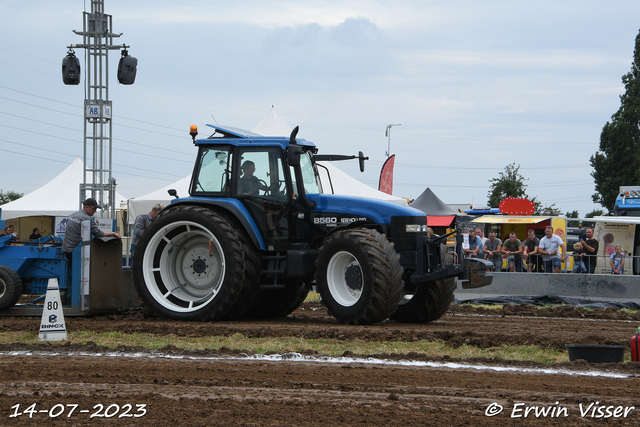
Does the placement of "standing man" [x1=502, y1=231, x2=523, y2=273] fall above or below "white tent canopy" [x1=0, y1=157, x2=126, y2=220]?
below

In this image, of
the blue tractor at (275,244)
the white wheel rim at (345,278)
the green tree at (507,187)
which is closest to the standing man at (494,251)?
the blue tractor at (275,244)

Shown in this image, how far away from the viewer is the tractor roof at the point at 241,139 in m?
10.2

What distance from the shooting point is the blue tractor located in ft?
31.2

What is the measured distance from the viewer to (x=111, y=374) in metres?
6.08

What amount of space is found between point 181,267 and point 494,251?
9.08 metres

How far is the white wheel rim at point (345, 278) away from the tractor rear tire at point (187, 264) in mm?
Answer: 1208

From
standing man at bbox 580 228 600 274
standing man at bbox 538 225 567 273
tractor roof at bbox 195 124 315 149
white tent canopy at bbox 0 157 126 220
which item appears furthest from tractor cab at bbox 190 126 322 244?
white tent canopy at bbox 0 157 126 220

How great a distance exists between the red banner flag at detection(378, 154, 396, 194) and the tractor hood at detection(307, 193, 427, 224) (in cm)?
1908

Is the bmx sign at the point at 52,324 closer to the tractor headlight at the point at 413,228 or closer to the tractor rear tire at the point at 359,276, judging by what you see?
the tractor rear tire at the point at 359,276

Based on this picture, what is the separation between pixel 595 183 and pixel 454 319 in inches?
1820

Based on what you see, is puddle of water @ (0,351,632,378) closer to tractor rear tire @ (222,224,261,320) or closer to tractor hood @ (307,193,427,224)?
tractor rear tire @ (222,224,261,320)

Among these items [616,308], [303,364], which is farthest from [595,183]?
[303,364]

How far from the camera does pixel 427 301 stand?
10.2 meters

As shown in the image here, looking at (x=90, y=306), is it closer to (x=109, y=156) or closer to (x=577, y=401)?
(x=577, y=401)
